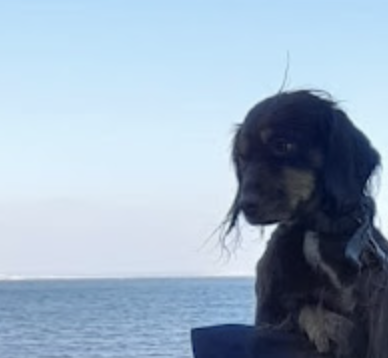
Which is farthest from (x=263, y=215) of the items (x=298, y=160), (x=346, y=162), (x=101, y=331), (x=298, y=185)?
(x=101, y=331)

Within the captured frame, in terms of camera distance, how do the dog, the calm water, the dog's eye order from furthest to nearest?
the calm water, the dog's eye, the dog

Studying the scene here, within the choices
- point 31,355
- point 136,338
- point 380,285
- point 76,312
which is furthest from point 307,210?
point 76,312

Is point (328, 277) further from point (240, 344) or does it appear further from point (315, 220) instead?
→ point (240, 344)

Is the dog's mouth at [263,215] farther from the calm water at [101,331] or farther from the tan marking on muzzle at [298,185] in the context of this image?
the calm water at [101,331]

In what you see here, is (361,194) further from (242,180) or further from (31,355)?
(31,355)

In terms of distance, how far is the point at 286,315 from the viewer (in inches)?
233

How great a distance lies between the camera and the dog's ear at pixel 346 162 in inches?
234

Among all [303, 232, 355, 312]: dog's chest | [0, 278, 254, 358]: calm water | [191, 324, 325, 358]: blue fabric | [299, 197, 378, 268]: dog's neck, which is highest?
[299, 197, 378, 268]: dog's neck

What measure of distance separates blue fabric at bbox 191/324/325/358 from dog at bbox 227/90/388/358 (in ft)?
0.58

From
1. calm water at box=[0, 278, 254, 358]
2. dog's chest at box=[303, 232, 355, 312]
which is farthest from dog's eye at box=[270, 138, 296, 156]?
calm water at box=[0, 278, 254, 358]

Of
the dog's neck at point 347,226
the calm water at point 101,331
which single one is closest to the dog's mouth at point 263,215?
the dog's neck at point 347,226

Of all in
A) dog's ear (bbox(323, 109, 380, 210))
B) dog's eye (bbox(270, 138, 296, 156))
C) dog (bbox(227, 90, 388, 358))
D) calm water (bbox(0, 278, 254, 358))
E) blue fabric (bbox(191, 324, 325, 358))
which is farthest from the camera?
calm water (bbox(0, 278, 254, 358))

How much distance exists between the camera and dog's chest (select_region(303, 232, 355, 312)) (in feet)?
18.7

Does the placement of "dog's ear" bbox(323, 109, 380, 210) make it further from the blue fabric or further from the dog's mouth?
the blue fabric
